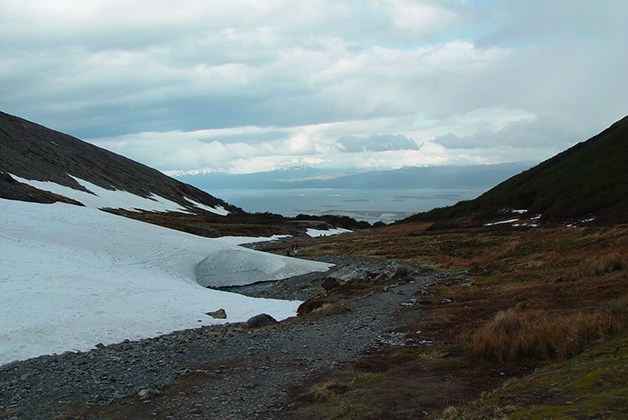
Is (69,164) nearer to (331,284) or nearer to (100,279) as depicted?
(100,279)

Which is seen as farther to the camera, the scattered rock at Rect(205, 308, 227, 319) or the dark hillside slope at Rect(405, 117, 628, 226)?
the dark hillside slope at Rect(405, 117, 628, 226)

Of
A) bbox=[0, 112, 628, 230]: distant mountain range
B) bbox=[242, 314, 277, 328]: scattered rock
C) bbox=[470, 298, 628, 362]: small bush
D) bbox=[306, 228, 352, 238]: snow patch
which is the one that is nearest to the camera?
bbox=[470, 298, 628, 362]: small bush

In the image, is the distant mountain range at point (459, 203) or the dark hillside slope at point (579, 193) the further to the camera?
the distant mountain range at point (459, 203)

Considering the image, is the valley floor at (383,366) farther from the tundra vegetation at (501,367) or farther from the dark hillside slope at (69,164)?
the dark hillside slope at (69,164)

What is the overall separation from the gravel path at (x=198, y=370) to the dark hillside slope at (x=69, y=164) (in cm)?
8140

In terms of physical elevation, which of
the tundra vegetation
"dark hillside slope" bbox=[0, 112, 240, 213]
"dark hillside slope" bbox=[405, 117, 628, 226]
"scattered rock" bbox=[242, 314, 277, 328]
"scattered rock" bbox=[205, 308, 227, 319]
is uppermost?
"dark hillside slope" bbox=[0, 112, 240, 213]

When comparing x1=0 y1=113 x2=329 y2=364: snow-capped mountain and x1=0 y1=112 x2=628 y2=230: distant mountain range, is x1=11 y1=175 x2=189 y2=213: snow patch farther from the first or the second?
x1=0 y1=113 x2=329 y2=364: snow-capped mountain

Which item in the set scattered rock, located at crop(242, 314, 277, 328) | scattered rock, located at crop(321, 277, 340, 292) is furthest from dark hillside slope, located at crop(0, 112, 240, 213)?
scattered rock, located at crop(242, 314, 277, 328)

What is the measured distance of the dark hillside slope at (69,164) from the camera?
87.0 m

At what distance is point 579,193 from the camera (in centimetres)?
5312

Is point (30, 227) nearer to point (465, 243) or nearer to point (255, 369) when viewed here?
point (255, 369)

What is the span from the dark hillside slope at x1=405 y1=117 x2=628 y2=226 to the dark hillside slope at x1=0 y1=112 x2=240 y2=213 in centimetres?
8280

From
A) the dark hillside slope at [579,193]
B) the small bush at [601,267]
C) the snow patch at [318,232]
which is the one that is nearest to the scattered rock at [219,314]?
the small bush at [601,267]

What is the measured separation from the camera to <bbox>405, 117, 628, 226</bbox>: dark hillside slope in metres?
46.3
